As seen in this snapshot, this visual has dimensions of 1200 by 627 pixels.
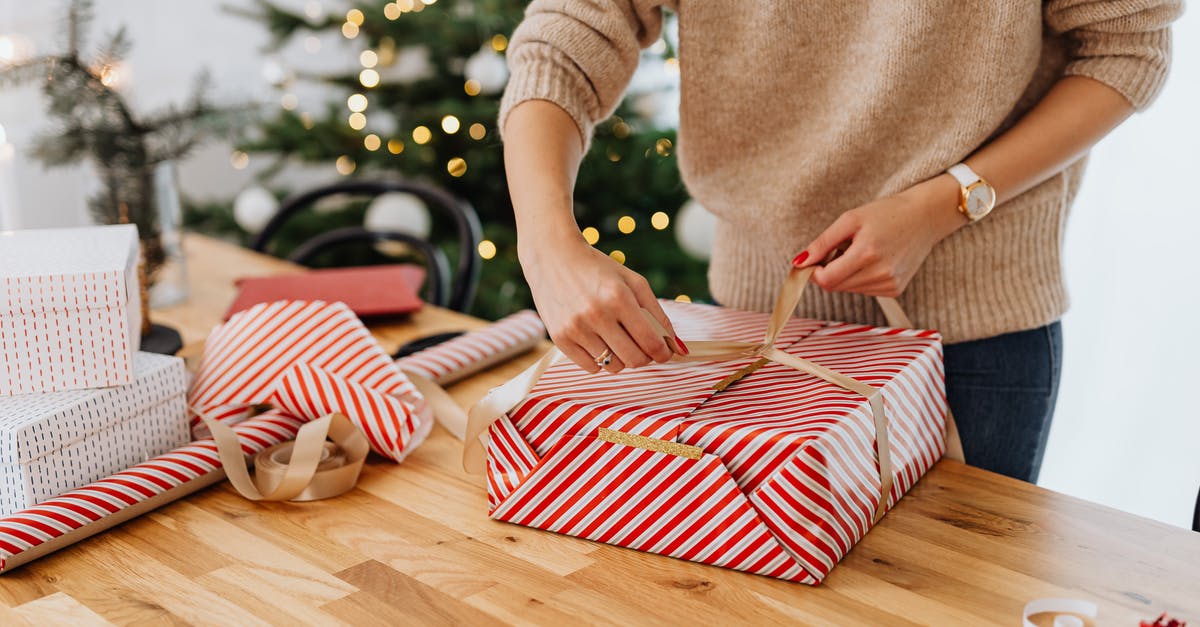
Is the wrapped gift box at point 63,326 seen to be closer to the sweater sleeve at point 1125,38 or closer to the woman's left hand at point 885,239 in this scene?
the woman's left hand at point 885,239

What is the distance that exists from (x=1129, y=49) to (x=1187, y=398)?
0.92m

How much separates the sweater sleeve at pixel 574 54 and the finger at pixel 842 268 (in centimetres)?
26

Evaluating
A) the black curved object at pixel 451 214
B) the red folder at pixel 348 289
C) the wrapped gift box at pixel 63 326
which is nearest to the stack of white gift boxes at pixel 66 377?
the wrapped gift box at pixel 63 326

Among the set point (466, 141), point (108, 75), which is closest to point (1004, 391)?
point (108, 75)

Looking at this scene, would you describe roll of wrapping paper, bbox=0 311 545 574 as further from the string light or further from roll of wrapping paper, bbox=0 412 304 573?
the string light

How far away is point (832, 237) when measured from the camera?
89 cm

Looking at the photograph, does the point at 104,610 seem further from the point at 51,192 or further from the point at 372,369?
the point at 51,192

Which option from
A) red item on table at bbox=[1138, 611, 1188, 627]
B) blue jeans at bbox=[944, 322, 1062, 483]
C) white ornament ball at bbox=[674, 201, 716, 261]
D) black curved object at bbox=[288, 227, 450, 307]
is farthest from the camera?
white ornament ball at bbox=[674, 201, 716, 261]

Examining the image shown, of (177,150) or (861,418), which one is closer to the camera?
(861,418)

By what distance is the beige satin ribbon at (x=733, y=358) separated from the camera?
0.80 meters

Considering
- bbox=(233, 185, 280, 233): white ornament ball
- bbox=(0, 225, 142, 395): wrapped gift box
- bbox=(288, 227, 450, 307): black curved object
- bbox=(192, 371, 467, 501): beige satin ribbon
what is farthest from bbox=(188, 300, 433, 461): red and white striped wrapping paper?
bbox=(233, 185, 280, 233): white ornament ball

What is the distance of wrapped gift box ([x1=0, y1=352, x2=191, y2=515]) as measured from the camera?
0.80 metres

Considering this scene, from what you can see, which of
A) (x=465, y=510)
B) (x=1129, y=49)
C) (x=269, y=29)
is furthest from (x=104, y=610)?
(x=269, y=29)

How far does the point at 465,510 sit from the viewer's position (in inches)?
34.5
